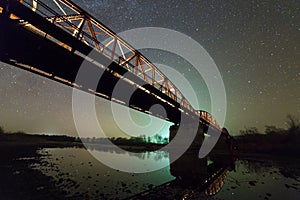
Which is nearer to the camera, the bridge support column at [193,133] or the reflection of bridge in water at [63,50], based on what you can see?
the reflection of bridge in water at [63,50]

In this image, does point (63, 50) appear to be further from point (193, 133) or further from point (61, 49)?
point (193, 133)

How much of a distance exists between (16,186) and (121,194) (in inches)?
262

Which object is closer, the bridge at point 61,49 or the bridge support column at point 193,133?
the bridge at point 61,49

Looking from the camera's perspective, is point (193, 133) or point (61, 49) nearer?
point (61, 49)

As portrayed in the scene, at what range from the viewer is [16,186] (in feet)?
35.1

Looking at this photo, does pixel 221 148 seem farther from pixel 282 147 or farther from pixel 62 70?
pixel 62 70

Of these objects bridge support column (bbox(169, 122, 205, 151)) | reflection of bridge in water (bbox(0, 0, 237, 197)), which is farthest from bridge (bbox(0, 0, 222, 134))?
bridge support column (bbox(169, 122, 205, 151))

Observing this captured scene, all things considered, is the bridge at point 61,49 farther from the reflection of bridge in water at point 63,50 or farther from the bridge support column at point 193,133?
the bridge support column at point 193,133

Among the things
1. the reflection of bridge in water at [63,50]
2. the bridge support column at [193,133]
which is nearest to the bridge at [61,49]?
the reflection of bridge in water at [63,50]

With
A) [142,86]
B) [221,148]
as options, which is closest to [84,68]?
[142,86]

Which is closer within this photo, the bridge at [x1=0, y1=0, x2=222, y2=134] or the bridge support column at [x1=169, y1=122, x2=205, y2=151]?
the bridge at [x1=0, y1=0, x2=222, y2=134]

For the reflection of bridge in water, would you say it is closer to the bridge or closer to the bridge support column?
the bridge

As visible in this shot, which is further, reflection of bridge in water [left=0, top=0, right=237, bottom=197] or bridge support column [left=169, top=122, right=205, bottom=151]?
bridge support column [left=169, top=122, right=205, bottom=151]

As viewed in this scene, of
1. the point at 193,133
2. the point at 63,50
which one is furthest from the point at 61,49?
the point at 193,133
